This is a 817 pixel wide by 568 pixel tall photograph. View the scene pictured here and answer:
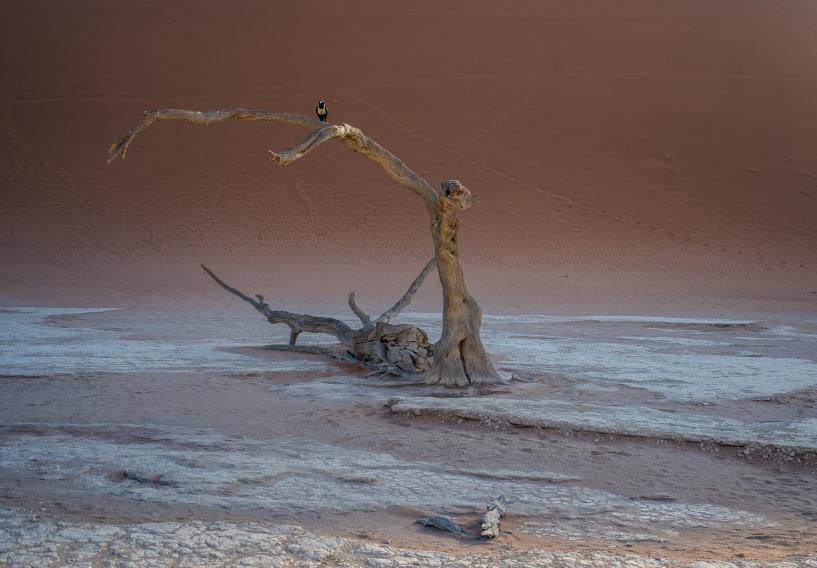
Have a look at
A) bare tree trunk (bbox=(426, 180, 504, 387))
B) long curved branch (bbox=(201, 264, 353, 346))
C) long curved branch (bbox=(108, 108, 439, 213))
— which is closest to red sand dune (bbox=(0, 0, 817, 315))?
long curved branch (bbox=(201, 264, 353, 346))

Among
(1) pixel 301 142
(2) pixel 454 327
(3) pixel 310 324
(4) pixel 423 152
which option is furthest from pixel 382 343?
(4) pixel 423 152

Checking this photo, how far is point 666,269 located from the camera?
20266 millimetres

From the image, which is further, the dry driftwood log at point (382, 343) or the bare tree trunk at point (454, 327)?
the dry driftwood log at point (382, 343)

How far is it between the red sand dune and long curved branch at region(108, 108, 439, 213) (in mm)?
7627

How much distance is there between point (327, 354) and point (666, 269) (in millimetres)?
13185

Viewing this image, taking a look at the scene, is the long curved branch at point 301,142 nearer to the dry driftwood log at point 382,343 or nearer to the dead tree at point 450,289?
the dead tree at point 450,289

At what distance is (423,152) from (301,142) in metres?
20.2

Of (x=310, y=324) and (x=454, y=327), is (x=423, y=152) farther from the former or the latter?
(x=454, y=327)

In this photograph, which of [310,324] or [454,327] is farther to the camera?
[310,324]

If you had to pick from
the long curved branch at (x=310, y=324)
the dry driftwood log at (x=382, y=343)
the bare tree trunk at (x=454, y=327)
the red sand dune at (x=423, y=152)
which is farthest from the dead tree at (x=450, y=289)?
the red sand dune at (x=423, y=152)

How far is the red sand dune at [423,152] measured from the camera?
19219mm

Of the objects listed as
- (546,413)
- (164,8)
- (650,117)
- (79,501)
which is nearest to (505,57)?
(650,117)

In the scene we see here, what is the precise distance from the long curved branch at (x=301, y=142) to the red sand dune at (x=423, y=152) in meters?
7.63

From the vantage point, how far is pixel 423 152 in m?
25.8
